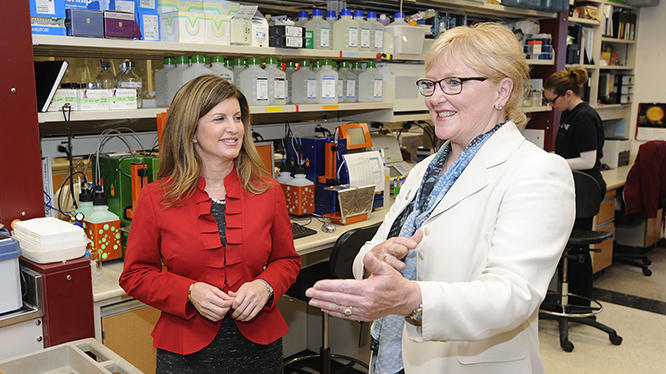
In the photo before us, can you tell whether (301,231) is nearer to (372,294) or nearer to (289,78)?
(289,78)

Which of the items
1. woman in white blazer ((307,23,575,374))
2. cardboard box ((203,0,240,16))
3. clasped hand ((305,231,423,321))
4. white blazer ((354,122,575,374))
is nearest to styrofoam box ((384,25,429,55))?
cardboard box ((203,0,240,16))

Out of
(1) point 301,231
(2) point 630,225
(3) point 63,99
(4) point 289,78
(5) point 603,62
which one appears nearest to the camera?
(3) point 63,99

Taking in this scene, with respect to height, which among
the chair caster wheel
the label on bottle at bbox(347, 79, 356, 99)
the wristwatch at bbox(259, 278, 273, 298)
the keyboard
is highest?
the label on bottle at bbox(347, 79, 356, 99)

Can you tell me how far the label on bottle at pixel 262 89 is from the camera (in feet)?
8.64

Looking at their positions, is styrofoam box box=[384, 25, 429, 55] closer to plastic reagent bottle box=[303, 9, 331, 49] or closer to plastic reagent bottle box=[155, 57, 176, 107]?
plastic reagent bottle box=[303, 9, 331, 49]

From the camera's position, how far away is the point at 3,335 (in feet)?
5.16

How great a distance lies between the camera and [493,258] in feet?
3.53

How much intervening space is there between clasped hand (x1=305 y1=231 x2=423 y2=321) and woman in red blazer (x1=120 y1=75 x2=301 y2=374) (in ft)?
2.03

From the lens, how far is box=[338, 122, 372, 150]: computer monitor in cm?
297

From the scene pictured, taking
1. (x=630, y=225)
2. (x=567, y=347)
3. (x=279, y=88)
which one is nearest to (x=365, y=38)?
(x=279, y=88)

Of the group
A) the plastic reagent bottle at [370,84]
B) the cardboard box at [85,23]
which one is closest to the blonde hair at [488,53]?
the cardboard box at [85,23]

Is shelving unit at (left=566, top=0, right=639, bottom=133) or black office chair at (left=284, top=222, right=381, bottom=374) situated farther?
shelving unit at (left=566, top=0, right=639, bottom=133)

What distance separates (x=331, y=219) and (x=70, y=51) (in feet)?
4.65

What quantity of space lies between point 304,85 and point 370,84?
0.46 meters
